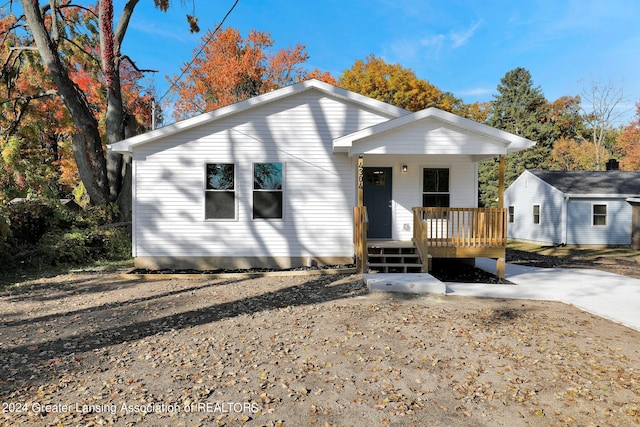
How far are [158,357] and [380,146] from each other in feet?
19.8

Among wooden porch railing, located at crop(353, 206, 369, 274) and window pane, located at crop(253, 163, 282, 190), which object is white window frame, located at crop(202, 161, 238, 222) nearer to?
window pane, located at crop(253, 163, 282, 190)

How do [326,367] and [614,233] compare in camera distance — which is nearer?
[326,367]

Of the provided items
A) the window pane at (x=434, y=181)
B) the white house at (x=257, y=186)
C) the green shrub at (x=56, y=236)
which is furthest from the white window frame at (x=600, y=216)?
the green shrub at (x=56, y=236)

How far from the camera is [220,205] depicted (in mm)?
9453

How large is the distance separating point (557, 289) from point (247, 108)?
26.6 feet

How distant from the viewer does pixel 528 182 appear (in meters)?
21.8

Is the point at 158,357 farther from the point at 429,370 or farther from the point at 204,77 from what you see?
the point at 204,77

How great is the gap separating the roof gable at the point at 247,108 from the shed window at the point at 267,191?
60.4 inches

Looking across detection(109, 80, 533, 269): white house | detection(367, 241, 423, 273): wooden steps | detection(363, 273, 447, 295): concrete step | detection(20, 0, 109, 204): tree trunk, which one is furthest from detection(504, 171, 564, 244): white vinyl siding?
detection(20, 0, 109, 204): tree trunk

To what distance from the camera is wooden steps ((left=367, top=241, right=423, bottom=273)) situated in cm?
830

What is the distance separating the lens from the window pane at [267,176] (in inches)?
374

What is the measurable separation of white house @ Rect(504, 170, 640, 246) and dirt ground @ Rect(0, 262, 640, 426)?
16015mm

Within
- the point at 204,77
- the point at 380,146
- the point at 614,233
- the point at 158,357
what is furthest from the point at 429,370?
the point at 204,77

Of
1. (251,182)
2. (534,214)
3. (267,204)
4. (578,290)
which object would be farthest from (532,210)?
(251,182)
